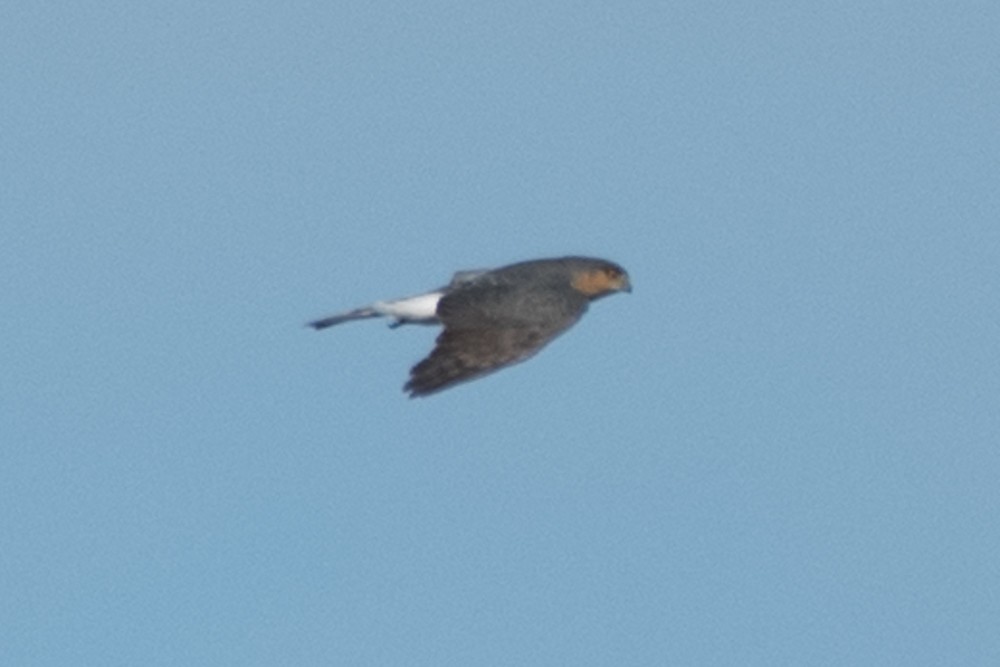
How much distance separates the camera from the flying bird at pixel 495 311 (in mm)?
42375

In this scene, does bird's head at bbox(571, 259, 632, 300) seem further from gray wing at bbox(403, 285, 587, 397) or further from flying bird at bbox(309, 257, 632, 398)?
gray wing at bbox(403, 285, 587, 397)

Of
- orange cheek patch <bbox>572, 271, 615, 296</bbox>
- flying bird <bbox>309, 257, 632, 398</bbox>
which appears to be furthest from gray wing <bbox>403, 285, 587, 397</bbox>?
orange cheek patch <bbox>572, 271, 615, 296</bbox>

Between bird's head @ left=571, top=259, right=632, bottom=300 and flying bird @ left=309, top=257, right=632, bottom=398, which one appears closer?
flying bird @ left=309, top=257, right=632, bottom=398

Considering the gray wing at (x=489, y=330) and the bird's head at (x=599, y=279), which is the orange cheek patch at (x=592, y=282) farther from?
the gray wing at (x=489, y=330)

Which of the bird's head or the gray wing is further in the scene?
the bird's head

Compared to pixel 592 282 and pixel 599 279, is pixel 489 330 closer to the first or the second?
pixel 592 282

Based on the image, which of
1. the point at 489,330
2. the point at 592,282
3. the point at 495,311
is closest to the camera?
the point at 489,330

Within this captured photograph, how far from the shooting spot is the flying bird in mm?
42375

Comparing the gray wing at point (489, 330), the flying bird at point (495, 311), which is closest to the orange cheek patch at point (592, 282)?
the flying bird at point (495, 311)

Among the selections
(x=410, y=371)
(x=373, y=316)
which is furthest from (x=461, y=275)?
(x=410, y=371)

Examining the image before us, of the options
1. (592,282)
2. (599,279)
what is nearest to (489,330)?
(592,282)

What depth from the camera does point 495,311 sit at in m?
43.6

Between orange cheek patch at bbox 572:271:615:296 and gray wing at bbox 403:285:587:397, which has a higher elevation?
orange cheek patch at bbox 572:271:615:296

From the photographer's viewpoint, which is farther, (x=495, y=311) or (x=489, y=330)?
(x=495, y=311)
